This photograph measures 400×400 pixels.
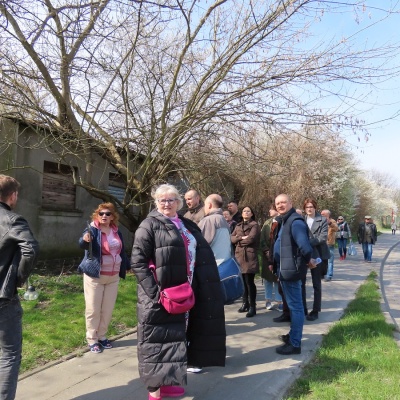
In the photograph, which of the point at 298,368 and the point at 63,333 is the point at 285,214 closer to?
the point at 298,368

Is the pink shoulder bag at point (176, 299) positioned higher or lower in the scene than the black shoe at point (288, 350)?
higher

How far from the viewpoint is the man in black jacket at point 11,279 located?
8.94ft

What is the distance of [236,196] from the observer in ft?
47.6

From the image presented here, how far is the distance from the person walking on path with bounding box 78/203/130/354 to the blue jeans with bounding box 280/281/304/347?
2.03m

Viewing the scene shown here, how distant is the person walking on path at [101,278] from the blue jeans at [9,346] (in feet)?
5.31

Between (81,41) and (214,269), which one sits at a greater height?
(81,41)

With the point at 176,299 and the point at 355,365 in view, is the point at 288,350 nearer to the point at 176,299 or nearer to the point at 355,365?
the point at 355,365

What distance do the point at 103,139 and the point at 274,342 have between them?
17.4 feet

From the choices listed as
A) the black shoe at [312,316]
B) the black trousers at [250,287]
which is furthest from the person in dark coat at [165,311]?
the black shoe at [312,316]

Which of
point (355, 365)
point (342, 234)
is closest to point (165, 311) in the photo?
point (355, 365)

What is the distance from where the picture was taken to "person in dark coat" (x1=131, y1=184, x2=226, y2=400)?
3.02m

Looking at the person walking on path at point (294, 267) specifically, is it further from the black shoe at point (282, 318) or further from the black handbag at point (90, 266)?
the black handbag at point (90, 266)

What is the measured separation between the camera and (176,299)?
298 cm

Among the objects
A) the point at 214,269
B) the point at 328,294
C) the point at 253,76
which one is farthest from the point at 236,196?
the point at 214,269
